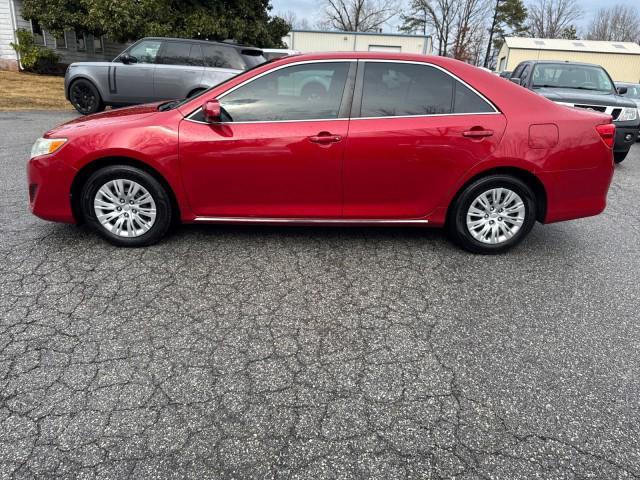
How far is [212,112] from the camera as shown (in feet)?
12.5

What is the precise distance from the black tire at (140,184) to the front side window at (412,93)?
1851mm

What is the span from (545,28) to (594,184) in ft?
221

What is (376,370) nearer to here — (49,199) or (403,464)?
(403,464)

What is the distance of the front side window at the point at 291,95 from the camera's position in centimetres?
398

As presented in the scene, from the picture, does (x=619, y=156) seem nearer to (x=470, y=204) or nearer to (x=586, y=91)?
(x=586, y=91)

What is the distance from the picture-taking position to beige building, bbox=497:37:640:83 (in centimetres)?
3344

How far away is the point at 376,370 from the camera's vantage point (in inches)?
106

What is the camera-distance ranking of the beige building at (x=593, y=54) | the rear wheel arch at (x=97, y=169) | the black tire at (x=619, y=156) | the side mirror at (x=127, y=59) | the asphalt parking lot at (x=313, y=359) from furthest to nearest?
the beige building at (x=593, y=54) < the side mirror at (x=127, y=59) < the black tire at (x=619, y=156) < the rear wheel arch at (x=97, y=169) < the asphalt parking lot at (x=313, y=359)

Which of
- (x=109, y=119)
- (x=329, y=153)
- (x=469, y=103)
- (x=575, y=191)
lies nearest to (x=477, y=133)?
(x=469, y=103)

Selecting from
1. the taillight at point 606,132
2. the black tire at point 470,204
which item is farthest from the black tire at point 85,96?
the taillight at point 606,132

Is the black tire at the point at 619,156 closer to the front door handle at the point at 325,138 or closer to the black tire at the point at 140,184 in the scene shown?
the front door handle at the point at 325,138

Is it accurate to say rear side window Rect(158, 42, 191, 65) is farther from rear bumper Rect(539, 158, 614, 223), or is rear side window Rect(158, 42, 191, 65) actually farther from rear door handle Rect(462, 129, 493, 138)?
rear bumper Rect(539, 158, 614, 223)

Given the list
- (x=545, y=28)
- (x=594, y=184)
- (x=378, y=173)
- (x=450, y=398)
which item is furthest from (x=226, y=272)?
(x=545, y=28)

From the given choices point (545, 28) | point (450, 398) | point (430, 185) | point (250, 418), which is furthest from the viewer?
point (545, 28)
